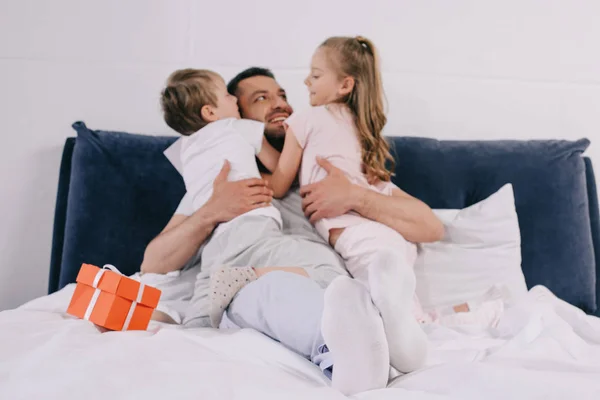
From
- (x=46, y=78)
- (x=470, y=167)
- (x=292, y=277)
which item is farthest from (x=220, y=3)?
(x=292, y=277)

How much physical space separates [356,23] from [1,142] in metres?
1.24

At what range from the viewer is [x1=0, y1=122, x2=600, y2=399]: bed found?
0.92 meters

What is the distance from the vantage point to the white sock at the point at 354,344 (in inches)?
38.7

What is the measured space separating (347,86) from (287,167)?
0.31 metres

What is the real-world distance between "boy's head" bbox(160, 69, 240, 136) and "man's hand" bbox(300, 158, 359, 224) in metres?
0.34

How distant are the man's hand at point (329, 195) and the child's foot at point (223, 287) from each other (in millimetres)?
442

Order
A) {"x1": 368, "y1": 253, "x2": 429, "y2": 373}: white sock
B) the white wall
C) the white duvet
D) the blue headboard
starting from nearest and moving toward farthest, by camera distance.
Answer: the white duvet
{"x1": 368, "y1": 253, "x2": 429, "y2": 373}: white sock
the blue headboard
the white wall

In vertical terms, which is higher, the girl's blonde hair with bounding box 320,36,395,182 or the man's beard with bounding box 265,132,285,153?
the girl's blonde hair with bounding box 320,36,395,182

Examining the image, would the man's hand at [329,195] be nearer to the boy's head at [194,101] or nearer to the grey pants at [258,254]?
the grey pants at [258,254]

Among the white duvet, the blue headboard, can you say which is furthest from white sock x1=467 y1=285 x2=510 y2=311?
the white duvet

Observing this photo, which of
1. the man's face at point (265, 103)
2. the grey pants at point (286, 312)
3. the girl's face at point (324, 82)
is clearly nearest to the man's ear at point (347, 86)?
the girl's face at point (324, 82)

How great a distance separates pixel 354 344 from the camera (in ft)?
3.23

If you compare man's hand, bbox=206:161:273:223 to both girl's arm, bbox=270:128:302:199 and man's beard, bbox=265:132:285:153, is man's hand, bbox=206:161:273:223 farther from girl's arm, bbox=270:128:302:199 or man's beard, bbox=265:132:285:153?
man's beard, bbox=265:132:285:153

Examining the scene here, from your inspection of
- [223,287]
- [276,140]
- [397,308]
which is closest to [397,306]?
[397,308]
